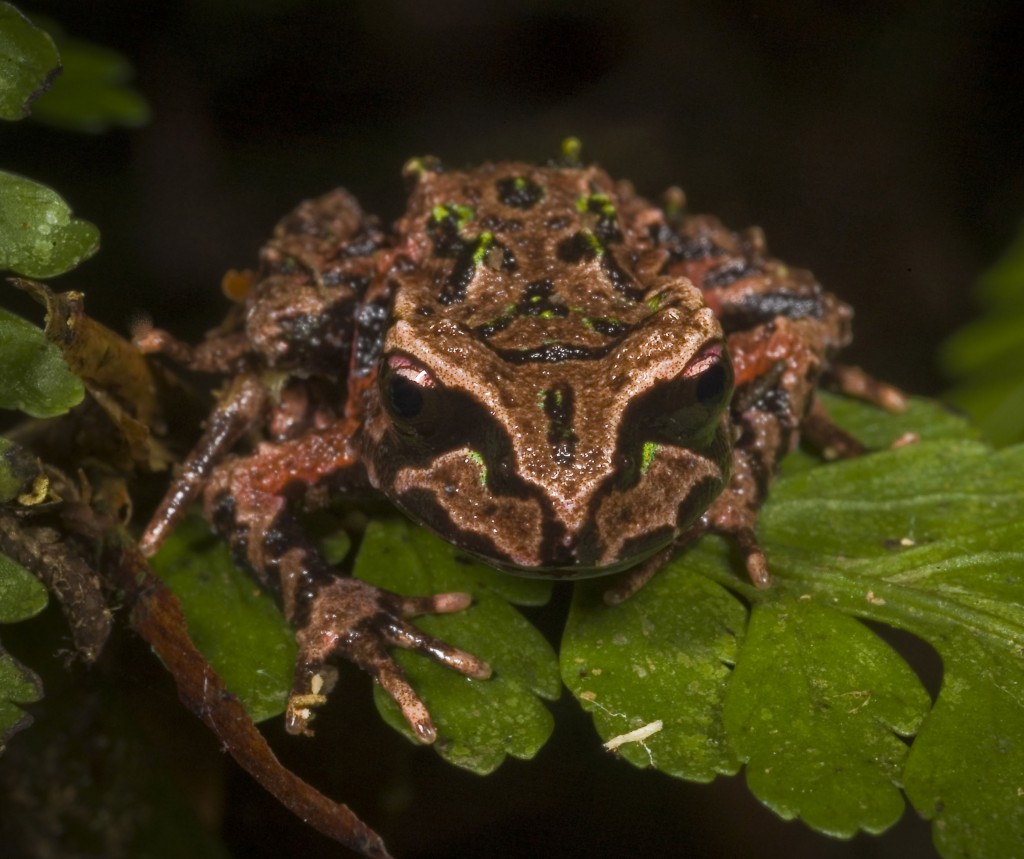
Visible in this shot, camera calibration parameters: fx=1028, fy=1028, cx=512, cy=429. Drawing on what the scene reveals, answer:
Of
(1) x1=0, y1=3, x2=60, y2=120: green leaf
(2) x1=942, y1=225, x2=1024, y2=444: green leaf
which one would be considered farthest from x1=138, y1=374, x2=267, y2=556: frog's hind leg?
(2) x1=942, y1=225, x2=1024, y2=444: green leaf

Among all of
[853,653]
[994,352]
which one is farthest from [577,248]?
[994,352]

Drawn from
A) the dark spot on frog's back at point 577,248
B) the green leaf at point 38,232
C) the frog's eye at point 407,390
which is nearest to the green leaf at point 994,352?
the dark spot on frog's back at point 577,248

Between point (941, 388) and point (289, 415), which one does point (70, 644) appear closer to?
point (289, 415)

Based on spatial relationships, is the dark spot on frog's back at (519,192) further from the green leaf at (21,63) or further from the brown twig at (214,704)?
the brown twig at (214,704)

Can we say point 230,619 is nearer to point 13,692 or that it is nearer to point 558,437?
point 13,692

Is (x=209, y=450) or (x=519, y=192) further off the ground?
(x=519, y=192)

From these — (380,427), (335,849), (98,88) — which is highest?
(98,88)

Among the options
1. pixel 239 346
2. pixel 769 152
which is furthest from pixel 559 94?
pixel 239 346
